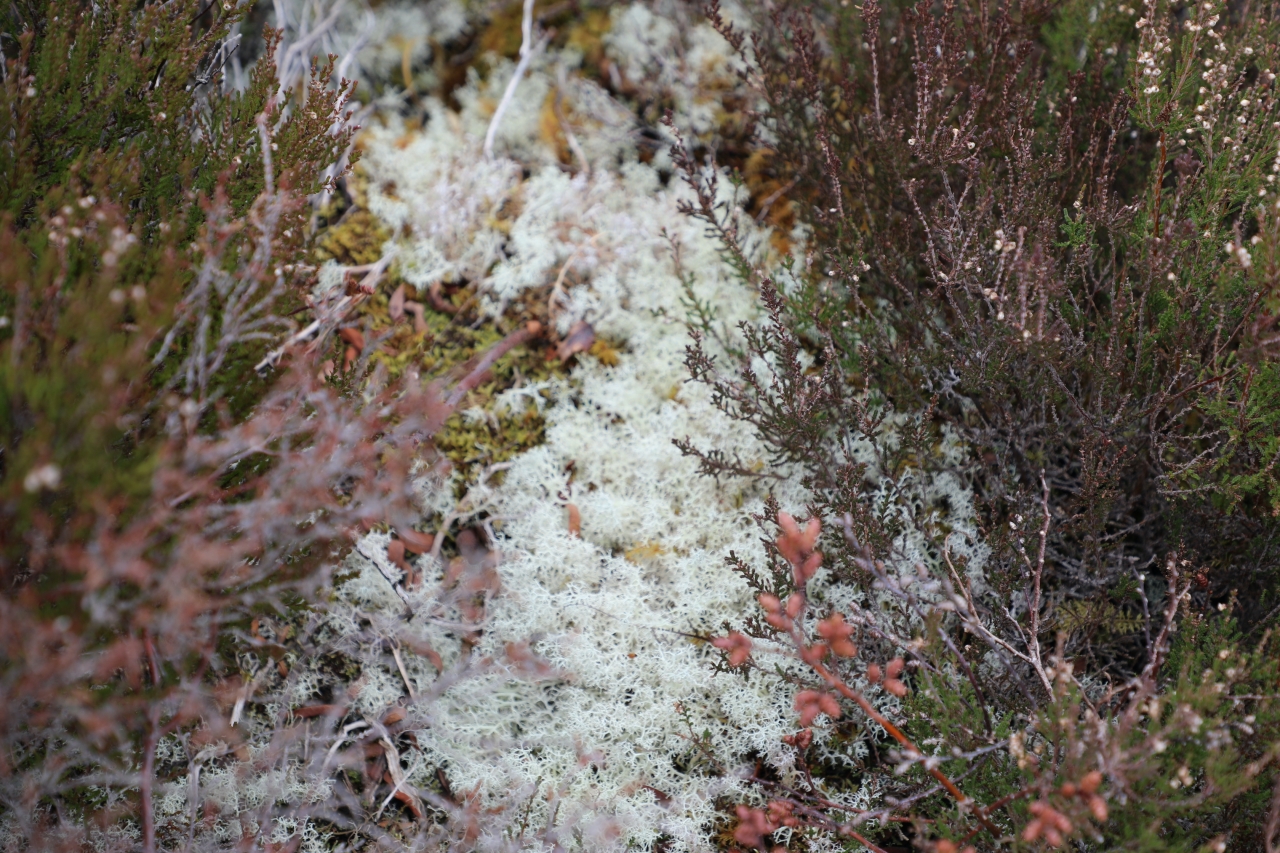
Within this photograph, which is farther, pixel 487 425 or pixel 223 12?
pixel 487 425

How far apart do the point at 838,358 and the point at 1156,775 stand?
49.7 inches

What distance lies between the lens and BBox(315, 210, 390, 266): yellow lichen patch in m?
3.02

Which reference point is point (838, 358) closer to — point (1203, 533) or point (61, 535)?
point (1203, 533)

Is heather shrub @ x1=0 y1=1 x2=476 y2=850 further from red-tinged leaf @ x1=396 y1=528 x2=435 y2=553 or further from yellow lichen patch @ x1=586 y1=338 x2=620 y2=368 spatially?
yellow lichen patch @ x1=586 y1=338 x2=620 y2=368

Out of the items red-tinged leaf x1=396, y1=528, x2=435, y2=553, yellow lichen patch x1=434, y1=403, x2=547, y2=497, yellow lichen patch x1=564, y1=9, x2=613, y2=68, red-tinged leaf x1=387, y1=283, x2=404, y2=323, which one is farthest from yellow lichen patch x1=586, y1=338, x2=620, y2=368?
yellow lichen patch x1=564, y1=9, x2=613, y2=68

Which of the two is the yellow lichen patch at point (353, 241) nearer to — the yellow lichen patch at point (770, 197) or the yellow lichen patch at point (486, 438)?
the yellow lichen patch at point (486, 438)

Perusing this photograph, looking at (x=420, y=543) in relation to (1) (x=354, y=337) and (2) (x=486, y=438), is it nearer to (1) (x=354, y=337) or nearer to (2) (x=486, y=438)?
(2) (x=486, y=438)

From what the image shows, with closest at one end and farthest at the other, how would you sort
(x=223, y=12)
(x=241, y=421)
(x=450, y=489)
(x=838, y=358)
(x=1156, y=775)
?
(x=1156, y=775) → (x=241, y=421) → (x=223, y=12) → (x=838, y=358) → (x=450, y=489)

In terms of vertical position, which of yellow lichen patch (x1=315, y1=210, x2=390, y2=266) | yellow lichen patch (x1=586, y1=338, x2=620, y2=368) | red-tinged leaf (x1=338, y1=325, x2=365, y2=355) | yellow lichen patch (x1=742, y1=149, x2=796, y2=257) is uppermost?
yellow lichen patch (x1=742, y1=149, x2=796, y2=257)

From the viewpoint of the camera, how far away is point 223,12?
2.00 meters

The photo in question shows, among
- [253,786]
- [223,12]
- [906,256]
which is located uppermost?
[223,12]

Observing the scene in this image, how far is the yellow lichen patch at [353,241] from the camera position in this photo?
302cm

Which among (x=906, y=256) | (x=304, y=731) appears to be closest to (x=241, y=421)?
(x=304, y=731)

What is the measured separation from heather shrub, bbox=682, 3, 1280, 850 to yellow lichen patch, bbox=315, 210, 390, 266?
1279 mm
